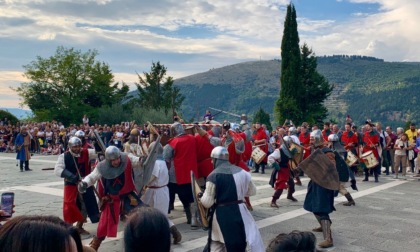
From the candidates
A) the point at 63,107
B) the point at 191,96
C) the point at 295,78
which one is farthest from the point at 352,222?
the point at 191,96

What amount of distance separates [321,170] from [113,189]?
307cm

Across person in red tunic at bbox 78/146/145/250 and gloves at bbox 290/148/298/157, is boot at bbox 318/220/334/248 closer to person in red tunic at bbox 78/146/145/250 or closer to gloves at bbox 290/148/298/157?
person in red tunic at bbox 78/146/145/250

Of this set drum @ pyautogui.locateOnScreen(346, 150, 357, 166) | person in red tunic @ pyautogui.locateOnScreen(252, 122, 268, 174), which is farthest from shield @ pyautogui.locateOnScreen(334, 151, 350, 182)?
person in red tunic @ pyautogui.locateOnScreen(252, 122, 268, 174)

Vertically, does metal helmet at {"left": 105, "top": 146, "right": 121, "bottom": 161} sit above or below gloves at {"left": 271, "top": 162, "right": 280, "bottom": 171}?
above

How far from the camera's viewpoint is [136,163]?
244 inches

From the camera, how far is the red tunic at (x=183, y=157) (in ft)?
25.3

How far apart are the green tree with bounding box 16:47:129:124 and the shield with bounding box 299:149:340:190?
35.0 metres

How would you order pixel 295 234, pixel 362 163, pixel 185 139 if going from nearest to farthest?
pixel 295 234, pixel 185 139, pixel 362 163

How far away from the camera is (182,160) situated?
7.78m

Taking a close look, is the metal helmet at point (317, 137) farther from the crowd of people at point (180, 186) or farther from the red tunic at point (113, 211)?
the red tunic at point (113, 211)

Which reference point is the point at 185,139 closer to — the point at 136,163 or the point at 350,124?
the point at 136,163

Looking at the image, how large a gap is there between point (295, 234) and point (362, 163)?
12.1m

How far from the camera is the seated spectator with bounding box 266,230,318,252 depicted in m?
1.84

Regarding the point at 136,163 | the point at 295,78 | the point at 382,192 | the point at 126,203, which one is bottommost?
the point at 382,192
